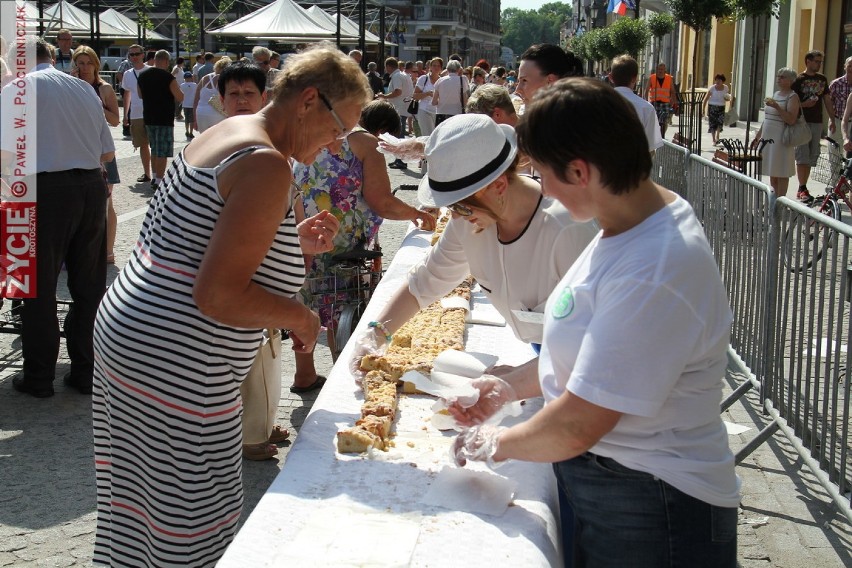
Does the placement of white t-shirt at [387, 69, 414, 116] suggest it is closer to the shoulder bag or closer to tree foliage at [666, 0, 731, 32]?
tree foliage at [666, 0, 731, 32]

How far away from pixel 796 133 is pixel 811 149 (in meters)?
0.75

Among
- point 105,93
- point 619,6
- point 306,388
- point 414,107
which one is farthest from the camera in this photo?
point 619,6

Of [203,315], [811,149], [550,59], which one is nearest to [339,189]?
[550,59]

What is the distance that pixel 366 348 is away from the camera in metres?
2.96

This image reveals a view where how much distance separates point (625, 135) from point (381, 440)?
3.91 feet

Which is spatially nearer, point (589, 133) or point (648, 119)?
point (589, 133)

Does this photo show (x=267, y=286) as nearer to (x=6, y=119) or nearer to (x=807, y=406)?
(x=807, y=406)

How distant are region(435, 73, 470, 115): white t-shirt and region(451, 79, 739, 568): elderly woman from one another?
13710 mm

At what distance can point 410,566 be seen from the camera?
192cm

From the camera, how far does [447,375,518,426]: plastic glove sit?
2291 mm

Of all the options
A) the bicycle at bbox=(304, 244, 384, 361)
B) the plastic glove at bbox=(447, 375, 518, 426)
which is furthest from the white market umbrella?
the plastic glove at bbox=(447, 375, 518, 426)

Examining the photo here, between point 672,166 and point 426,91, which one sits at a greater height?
point 426,91

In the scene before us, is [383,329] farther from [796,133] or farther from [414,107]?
[414,107]

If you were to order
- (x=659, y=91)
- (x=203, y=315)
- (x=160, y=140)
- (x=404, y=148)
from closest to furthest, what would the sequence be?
(x=203, y=315)
(x=404, y=148)
(x=160, y=140)
(x=659, y=91)
